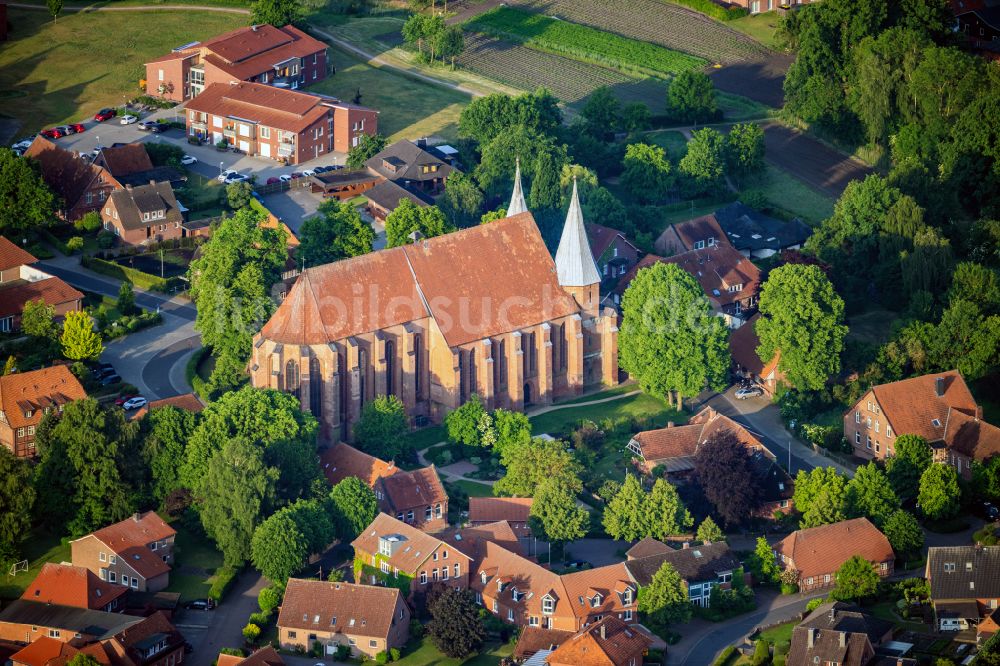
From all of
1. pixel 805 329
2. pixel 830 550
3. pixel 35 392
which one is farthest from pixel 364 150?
pixel 830 550

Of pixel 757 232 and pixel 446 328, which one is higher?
pixel 446 328

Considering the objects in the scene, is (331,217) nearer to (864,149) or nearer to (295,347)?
(295,347)

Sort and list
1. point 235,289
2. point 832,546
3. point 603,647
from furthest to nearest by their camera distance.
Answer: point 235,289
point 832,546
point 603,647

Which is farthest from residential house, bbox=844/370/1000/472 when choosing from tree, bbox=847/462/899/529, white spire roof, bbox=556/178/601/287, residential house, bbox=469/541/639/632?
residential house, bbox=469/541/639/632

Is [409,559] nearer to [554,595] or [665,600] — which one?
[554,595]

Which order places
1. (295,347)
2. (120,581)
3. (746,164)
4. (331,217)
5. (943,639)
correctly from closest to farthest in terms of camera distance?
(943,639), (120,581), (295,347), (331,217), (746,164)

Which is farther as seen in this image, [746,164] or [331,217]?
[746,164]

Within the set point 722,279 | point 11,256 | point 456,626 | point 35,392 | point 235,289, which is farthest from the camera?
point 722,279

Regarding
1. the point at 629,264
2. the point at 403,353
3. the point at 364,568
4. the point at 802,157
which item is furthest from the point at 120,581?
the point at 802,157
